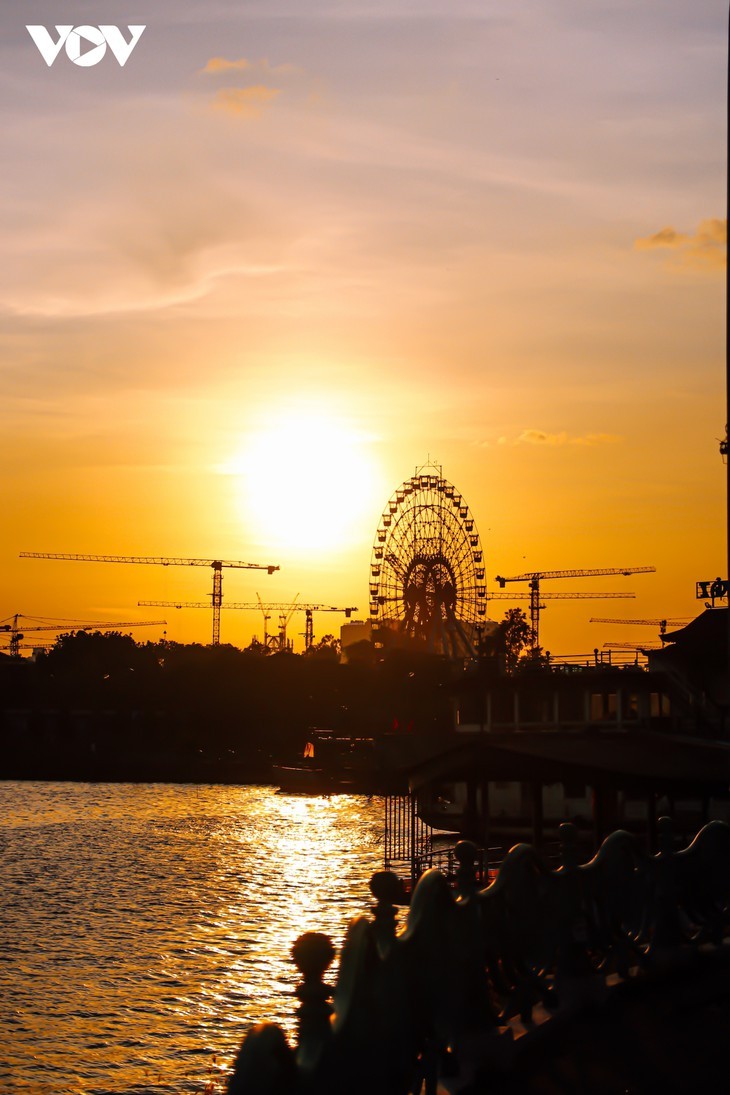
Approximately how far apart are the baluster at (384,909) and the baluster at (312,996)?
1.53 meters

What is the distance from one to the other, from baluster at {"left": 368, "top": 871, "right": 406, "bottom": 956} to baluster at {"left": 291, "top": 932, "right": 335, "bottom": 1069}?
60.3 inches

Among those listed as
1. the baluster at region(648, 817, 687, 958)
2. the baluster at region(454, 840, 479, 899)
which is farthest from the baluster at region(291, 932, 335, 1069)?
the baluster at region(648, 817, 687, 958)

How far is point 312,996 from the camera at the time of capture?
7312 mm

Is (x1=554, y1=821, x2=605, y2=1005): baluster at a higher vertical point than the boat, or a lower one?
higher

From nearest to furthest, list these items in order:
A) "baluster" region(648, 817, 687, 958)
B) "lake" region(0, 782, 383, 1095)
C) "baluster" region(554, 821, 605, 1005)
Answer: "baluster" region(554, 821, 605, 1005), "baluster" region(648, 817, 687, 958), "lake" region(0, 782, 383, 1095)

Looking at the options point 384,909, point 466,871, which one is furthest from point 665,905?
point 384,909

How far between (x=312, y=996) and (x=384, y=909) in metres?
1.78

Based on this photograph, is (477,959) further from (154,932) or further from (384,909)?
(154,932)

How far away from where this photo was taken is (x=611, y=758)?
112ft

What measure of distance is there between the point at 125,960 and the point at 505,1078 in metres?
32.5

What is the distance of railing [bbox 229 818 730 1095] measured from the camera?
7422mm

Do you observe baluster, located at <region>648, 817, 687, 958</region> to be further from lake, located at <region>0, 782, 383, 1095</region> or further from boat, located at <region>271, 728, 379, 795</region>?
boat, located at <region>271, 728, 379, 795</region>

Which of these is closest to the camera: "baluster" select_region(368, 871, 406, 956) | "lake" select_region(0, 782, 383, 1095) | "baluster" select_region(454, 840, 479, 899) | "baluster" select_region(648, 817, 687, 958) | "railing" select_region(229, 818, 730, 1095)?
"railing" select_region(229, 818, 730, 1095)

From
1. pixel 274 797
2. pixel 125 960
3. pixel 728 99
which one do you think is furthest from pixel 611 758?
pixel 274 797
